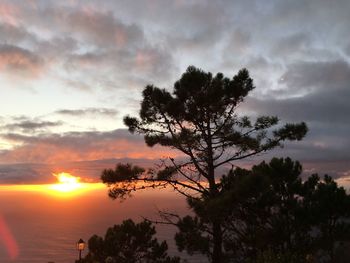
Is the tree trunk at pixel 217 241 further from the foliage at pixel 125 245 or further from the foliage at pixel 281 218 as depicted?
the foliage at pixel 125 245

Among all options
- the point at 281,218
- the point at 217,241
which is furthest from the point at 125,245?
the point at 217,241

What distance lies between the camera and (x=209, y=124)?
53.5 ft

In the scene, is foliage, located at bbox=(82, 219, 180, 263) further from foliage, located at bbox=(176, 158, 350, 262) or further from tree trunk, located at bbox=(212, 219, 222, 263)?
tree trunk, located at bbox=(212, 219, 222, 263)

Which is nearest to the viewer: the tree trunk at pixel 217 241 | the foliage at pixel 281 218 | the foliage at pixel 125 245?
the tree trunk at pixel 217 241

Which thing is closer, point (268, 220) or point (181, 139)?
point (181, 139)

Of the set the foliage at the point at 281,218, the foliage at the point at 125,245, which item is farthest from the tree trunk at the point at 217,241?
the foliage at the point at 125,245

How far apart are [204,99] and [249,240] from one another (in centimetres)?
784

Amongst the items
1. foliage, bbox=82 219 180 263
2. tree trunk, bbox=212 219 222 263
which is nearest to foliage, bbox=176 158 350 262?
tree trunk, bbox=212 219 222 263

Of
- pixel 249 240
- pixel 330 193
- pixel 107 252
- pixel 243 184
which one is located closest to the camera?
pixel 243 184

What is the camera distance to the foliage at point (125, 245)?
94.5 ft

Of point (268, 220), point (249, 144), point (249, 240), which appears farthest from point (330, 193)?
point (249, 144)

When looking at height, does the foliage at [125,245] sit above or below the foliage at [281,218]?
below

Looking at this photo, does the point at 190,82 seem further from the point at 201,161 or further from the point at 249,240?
the point at 249,240

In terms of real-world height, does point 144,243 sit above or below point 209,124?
below
